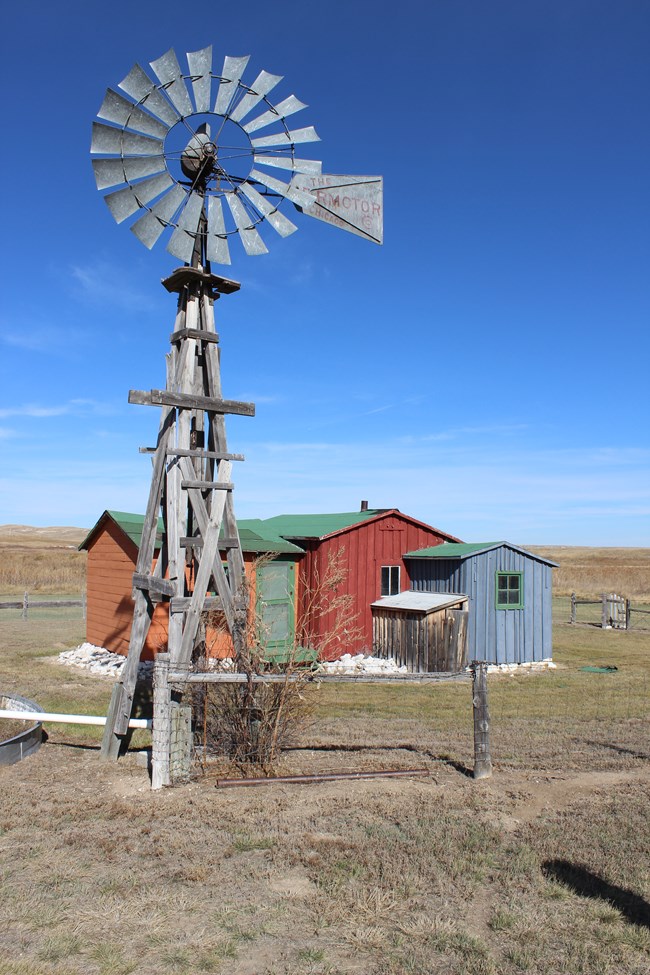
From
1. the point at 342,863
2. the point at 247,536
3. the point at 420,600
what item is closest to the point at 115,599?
the point at 247,536

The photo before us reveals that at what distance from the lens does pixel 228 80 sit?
930cm

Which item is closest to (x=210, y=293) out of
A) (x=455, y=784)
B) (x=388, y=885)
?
(x=455, y=784)

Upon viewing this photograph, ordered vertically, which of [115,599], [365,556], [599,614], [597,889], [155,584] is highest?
[365,556]

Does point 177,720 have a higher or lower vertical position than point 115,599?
lower

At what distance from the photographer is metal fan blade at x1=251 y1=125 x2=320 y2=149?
967cm

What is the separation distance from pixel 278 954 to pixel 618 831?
12.2 ft

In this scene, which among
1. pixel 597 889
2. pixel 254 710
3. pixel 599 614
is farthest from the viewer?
pixel 599 614

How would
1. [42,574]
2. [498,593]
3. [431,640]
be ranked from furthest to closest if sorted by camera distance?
[42,574], [498,593], [431,640]

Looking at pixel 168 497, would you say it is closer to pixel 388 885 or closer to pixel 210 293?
pixel 210 293

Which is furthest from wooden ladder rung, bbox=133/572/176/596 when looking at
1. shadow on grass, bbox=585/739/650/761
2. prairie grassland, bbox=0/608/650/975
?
shadow on grass, bbox=585/739/650/761

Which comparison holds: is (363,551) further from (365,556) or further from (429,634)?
(429,634)

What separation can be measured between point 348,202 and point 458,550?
1164cm

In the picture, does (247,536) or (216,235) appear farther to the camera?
(247,536)

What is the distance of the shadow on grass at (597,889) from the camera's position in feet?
16.7
